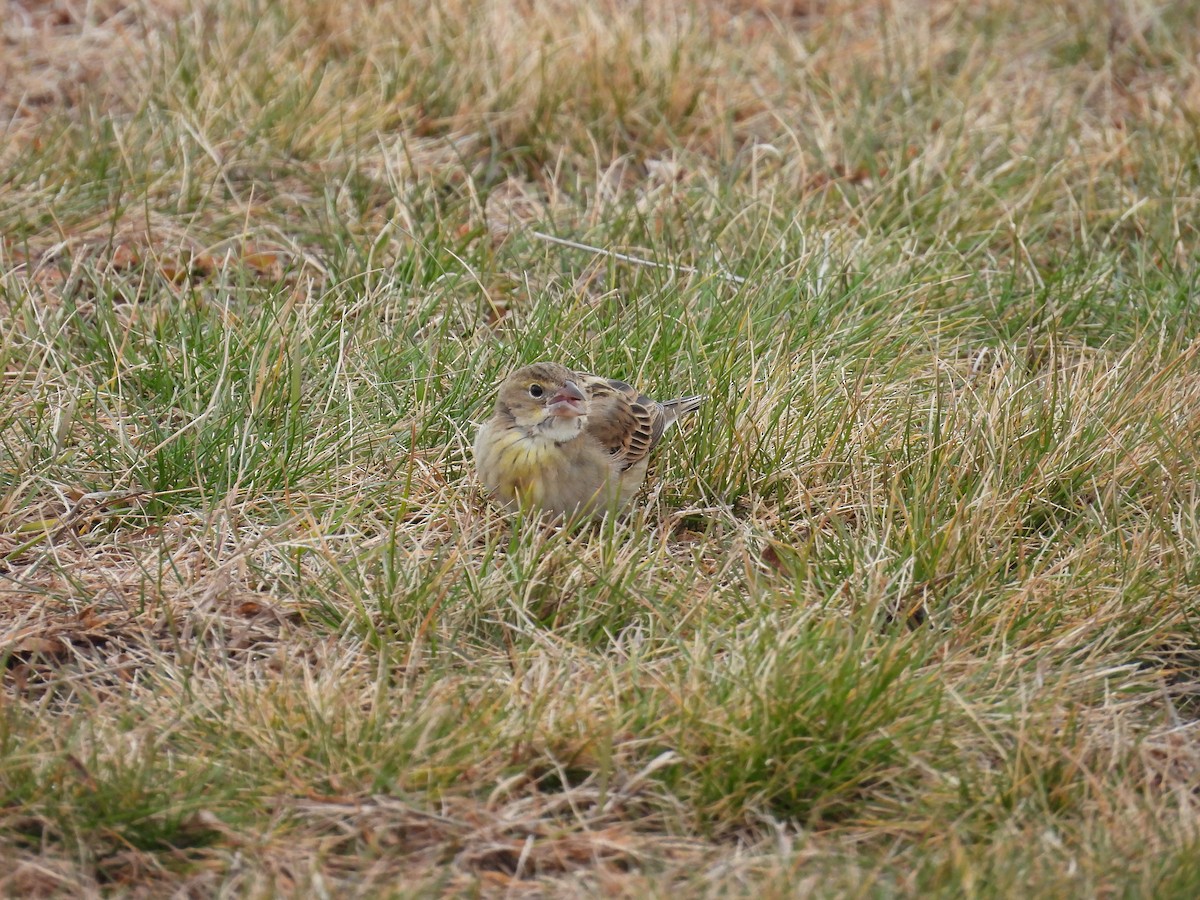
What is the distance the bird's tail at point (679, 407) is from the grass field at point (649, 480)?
0.17 feet

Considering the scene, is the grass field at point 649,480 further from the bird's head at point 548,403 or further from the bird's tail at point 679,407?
the bird's head at point 548,403

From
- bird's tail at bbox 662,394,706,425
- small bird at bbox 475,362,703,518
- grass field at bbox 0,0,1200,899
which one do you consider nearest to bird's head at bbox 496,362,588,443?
small bird at bbox 475,362,703,518

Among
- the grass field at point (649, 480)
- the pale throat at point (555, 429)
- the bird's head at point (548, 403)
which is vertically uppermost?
the bird's head at point (548, 403)

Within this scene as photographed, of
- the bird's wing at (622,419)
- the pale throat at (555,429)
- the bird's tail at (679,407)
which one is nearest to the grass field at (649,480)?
the bird's tail at (679,407)

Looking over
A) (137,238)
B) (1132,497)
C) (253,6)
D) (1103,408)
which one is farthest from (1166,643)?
(253,6)

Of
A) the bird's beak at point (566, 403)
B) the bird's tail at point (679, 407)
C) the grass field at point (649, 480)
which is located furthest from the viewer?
the bird's tail at point (679, 407)

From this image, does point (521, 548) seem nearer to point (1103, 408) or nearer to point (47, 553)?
point (47, 553)

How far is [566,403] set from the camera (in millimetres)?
4730

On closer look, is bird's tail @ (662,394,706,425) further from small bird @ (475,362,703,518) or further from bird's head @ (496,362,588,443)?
bird's head @ (496,362,588,443)

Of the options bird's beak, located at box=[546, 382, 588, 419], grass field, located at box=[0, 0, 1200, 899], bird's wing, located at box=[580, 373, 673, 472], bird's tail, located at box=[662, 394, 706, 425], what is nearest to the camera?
grass field, located at box=[0, 0, 1200, 899]

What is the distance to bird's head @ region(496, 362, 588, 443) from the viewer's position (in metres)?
4.75

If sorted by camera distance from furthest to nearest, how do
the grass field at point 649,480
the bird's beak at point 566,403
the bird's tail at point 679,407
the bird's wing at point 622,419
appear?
the bird's tail at point 679,407 → the bird's wing at point 622,419 → the bird's beak at point 566,403 → the grass field at point 649,480

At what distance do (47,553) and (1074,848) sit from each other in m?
3.01

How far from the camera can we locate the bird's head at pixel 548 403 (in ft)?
15.6
